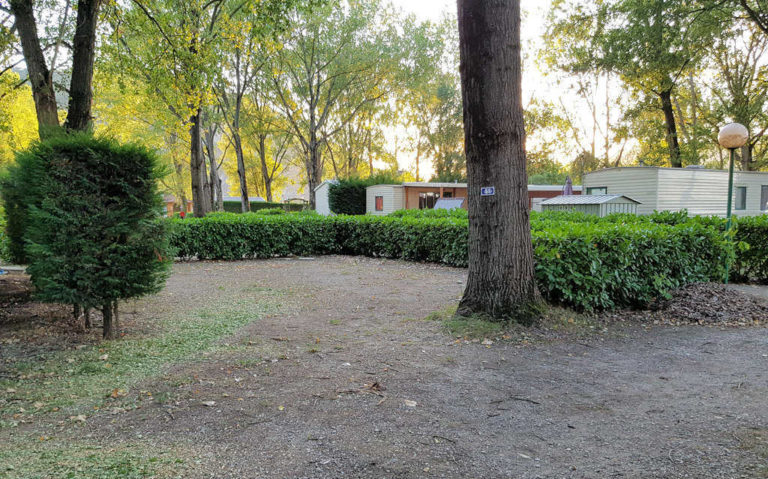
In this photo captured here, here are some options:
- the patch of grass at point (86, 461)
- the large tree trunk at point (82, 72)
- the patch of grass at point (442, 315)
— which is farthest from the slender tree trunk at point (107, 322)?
the patch of grass at point (442, 315)

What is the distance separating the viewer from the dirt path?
89.7 inches

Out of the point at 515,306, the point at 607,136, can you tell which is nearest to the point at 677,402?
the point at 515,306

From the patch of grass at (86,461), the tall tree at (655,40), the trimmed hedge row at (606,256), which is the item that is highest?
the tall tree at (655,40)

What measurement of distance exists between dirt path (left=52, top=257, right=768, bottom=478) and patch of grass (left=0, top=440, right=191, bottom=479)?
0.46ft

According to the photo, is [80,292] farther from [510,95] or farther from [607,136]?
[607,136]

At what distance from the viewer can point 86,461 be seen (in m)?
2.24

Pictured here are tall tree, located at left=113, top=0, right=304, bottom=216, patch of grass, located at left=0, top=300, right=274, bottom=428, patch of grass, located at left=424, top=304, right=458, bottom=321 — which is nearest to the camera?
patch of grass, located at left=0, top=300, right=274, bottom=428

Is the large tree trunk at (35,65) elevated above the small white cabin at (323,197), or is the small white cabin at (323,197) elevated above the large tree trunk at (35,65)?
the large tree trunk at (35,65)

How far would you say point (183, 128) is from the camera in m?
13.7

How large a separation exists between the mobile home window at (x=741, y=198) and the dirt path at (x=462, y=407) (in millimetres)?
15039

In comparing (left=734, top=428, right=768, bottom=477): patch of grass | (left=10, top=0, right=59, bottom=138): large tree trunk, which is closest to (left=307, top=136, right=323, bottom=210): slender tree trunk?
(left=10, top=0, right=59, bottom=138): large tree trunk

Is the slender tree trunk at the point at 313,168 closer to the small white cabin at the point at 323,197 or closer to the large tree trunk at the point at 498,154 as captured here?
the small white cabin at the point at 323,197

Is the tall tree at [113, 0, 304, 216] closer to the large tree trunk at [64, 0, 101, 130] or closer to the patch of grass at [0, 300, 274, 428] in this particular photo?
the large tree trunk at [64, 0, 101, 130]

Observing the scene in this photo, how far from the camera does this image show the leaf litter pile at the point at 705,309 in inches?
207
